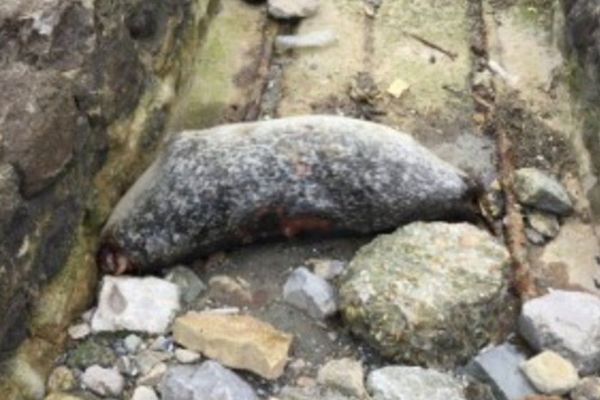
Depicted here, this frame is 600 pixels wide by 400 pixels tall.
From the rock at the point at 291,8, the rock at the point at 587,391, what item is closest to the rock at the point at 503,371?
the rock at the point at 587,391

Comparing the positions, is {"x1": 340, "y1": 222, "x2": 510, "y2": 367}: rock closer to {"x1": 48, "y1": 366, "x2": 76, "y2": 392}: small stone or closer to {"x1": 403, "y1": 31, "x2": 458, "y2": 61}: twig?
{"x1": 48, "y1": 366, "x2": 76, "y2": 392}: small stone

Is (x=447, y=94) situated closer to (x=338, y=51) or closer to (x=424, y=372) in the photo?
(x=338, y=51)

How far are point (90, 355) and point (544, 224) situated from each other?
2.29 meters

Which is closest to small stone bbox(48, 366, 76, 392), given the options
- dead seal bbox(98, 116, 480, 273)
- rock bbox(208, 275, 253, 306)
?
dead seal bbox(98, 116, 480, 273)

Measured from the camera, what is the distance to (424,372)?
411cm

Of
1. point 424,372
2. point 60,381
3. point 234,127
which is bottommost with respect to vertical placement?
point 60,381

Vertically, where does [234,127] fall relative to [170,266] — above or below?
above

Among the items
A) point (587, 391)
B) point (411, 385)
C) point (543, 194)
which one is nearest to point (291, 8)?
point (543, 194)

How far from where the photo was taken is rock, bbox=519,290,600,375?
13.7 ft

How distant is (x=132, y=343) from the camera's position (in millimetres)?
4238

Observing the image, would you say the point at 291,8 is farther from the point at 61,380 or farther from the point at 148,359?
the point at 61,380

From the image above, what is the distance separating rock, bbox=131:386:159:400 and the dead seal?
63cm

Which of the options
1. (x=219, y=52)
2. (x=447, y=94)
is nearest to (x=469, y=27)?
(x=447, y=94)

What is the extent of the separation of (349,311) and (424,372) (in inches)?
16.7
